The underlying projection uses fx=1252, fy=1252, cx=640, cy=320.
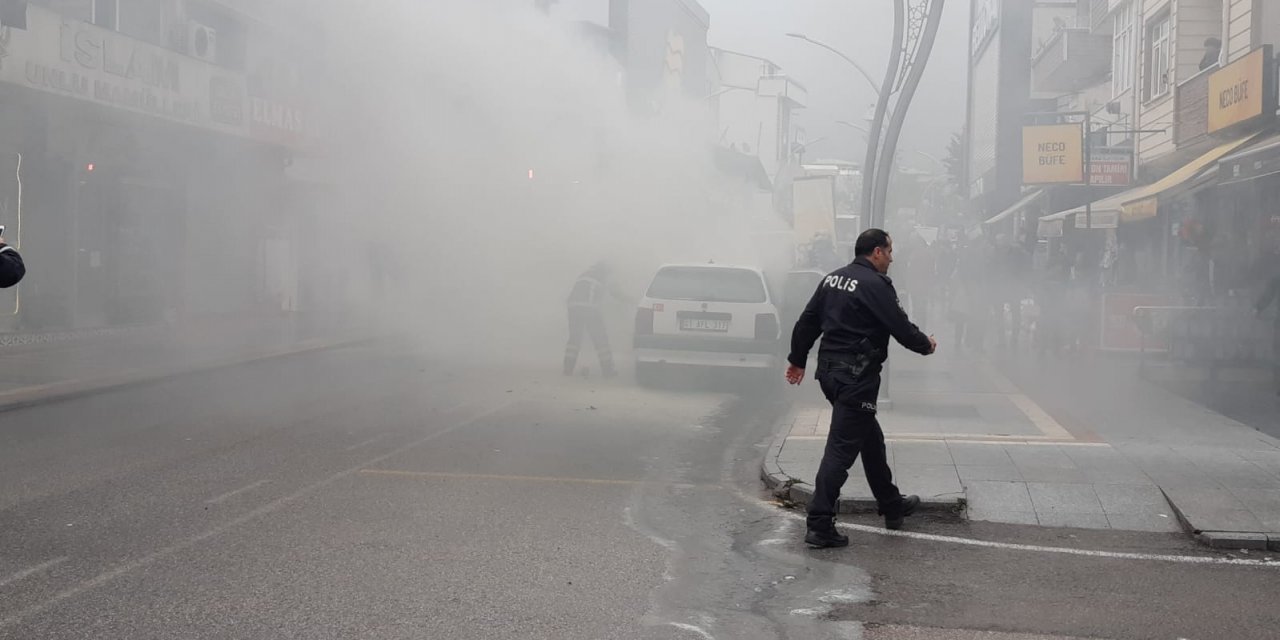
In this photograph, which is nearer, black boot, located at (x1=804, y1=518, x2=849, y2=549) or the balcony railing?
black boot, located at (x1=804, y1=518, x2=849, y2=549)

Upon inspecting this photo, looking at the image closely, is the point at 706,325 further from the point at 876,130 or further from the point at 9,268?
the point at 9,268

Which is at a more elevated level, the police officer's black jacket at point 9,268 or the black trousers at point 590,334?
the police officer's black jacket at point 9,268

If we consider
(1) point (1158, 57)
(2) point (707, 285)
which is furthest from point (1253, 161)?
(1) point (1158, 57)

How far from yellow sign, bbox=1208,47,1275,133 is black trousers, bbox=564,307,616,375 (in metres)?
7.84

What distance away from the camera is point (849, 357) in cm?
627

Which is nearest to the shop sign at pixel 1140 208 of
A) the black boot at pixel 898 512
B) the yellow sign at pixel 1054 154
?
the yellow sign at pixel 1054 154

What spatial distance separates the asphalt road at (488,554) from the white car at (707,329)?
317 centimetres

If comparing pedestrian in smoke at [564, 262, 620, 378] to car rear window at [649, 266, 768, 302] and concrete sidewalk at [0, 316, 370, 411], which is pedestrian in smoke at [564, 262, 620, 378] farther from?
concrete sidewalk at [0, 316, 370, 411]

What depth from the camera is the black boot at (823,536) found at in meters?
6.12

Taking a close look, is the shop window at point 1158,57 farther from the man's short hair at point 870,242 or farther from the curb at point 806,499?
the man's short hair at point 870,242

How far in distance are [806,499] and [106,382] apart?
26.7ft

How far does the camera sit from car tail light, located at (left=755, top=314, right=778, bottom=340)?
12992 millimetres

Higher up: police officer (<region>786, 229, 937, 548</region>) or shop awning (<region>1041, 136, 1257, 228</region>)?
shop awning (<region>1041, 136, 1257, 228</region>)

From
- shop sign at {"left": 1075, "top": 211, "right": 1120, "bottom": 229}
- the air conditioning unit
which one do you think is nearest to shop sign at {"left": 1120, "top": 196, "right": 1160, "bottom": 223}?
shop sign at {"left": 1075, "top": 211, "right": 1120, "bottom": 229}
